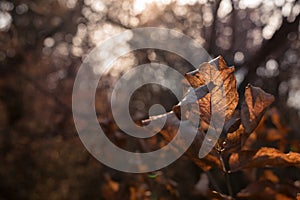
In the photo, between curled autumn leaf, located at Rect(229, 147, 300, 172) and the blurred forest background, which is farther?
the blurred forest background

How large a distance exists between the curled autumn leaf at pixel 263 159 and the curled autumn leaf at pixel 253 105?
0.28 ft

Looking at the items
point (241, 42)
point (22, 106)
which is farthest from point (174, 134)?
point (22, 106)

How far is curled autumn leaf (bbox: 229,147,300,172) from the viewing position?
0.70 metres

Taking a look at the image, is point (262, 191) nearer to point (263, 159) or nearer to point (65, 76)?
point (263, 159)

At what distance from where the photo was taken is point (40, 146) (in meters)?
Result: 4.87

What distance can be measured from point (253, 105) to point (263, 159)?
0.12 meters

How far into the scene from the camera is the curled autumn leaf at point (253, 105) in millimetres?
663

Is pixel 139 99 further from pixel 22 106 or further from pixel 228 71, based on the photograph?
pixel 228 71

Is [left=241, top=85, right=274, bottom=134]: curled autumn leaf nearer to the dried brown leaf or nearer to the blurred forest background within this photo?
the dried brown leaf

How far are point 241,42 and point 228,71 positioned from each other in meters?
2.13

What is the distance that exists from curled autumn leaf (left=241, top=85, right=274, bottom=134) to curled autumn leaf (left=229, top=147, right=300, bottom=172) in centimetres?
9

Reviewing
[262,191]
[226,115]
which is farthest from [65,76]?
[226,115]

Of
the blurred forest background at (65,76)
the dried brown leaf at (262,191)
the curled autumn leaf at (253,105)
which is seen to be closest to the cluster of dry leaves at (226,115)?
the curled autumn leaf at (253,105)

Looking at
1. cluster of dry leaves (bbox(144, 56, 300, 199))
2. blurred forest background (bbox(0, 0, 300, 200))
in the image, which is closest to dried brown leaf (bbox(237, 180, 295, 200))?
cluster of dry leaves (bbox(144, 56, 300, 199))
